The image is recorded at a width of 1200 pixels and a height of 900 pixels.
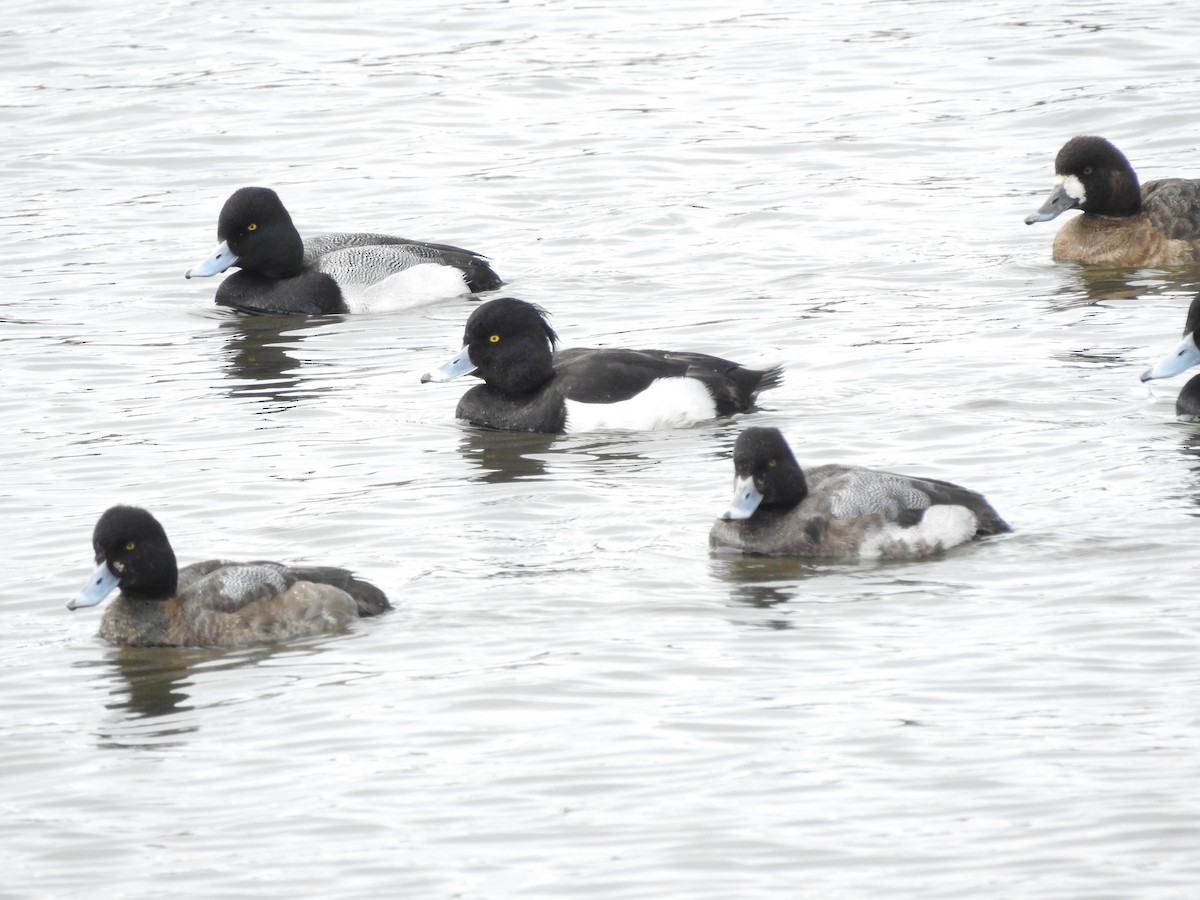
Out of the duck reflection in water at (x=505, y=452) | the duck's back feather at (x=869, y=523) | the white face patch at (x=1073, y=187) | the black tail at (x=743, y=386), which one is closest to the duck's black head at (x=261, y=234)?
the duck reflection in water at (x=505, y=452)

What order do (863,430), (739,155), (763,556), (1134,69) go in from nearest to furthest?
(763,556), (863,430), (739,155), (1134,69)

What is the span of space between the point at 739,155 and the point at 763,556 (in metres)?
10.7

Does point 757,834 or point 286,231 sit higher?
point 286,231

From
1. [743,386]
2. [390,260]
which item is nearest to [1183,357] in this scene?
[743,386]

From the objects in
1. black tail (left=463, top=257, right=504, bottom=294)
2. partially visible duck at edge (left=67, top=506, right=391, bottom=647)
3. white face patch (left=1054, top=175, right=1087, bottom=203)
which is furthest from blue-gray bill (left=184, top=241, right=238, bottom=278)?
partially visible duck at edge (left=67, top=506, right=391, bottom=647)

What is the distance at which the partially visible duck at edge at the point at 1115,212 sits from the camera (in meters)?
15.8

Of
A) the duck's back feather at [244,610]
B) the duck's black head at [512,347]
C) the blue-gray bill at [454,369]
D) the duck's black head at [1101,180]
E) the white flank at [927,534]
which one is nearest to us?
the duck's back feather at [244,610]

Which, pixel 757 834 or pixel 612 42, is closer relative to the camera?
pixel 757 834

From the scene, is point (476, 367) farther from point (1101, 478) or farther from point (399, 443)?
point (1101, 478)

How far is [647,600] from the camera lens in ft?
30.0

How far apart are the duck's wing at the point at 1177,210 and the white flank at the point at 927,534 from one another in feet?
22.9

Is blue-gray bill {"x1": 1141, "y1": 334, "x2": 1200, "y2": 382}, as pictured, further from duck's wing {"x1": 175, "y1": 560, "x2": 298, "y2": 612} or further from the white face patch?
duck's wing {"x1": 175, "y1": 560, "x2": 298, "y2": 612}

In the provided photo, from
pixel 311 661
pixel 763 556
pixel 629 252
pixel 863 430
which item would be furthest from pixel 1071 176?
pixel 311 661

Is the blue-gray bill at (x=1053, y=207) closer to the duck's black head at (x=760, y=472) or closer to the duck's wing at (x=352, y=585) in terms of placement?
the duck's black head at (x=760, y=472)
